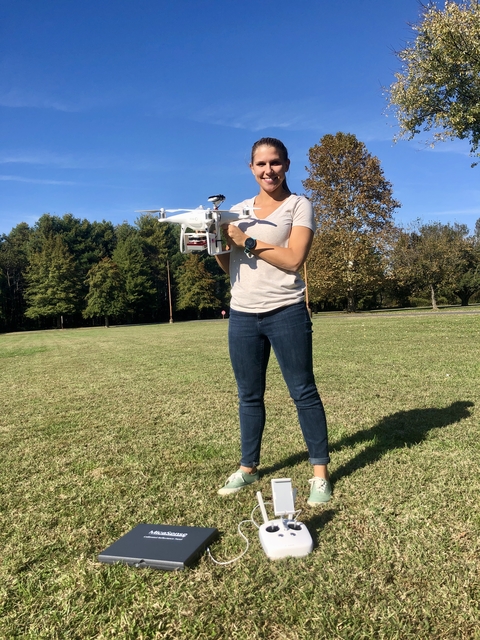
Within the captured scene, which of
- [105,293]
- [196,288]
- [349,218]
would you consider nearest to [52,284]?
[105,293]

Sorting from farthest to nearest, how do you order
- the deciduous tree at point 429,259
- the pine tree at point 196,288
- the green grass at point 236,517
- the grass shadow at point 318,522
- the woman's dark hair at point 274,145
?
the pine tree at point 196,288 < the deciduous tree at point 429,259 < the woman's dark hair at point 274,145 < the grass shadow at point 318,522 < the green grass at point 236,517

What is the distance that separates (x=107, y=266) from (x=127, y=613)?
154 feet

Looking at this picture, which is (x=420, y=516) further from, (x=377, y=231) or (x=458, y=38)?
(x=377, y=231)

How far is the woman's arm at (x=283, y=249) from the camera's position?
103 inches

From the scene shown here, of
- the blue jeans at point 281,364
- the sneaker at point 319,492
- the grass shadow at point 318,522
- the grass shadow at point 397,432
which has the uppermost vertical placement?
the blue jeans at point 281,364

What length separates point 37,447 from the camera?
157 inches

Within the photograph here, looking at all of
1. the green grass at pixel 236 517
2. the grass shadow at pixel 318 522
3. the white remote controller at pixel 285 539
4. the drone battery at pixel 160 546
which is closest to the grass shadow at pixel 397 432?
the green grass at pixel 236 517

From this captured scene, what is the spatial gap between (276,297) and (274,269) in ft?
0.57

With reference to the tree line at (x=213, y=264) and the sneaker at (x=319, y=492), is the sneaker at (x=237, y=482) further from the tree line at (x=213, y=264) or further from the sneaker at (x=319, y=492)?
the tree line at (x=213, y=264)

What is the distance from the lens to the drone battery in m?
1.99

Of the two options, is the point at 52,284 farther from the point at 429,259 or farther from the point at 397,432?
the point at 397,432

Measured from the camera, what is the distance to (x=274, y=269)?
8.99 ft

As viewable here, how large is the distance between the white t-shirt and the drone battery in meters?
1.29

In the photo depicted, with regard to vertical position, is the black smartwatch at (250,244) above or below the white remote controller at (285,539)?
above
